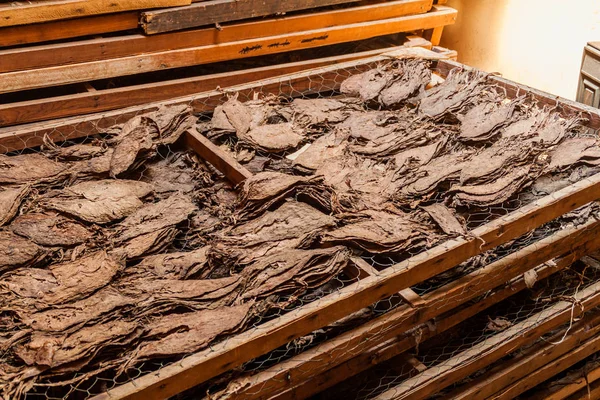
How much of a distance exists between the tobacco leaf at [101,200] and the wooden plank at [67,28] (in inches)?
55.8

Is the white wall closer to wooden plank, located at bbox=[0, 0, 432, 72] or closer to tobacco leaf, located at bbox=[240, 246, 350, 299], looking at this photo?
wooden plank, located at bbox=[0, 0, 432, 72]

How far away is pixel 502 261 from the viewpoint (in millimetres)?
2559

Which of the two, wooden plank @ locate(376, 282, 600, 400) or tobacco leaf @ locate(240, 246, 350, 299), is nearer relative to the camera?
tobacco leaf @ locate(240, 246, 350, 299)

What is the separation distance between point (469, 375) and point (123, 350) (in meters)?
1.55

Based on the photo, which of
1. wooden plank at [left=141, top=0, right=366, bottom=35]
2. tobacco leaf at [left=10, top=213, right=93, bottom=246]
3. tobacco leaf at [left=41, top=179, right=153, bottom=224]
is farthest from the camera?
wooden plank at [left=141, top=0, right=366, bottom=35]

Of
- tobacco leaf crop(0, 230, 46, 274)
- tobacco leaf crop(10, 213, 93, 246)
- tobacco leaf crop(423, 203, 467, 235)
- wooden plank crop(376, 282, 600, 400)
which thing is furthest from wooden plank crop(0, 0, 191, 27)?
wooden plank crop(376, 282, 600, 400)

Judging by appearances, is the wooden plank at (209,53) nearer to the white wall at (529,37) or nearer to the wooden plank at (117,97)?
the wooden plank at (117,97)

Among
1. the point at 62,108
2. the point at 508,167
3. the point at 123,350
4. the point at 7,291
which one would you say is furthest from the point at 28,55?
the point at 508,167

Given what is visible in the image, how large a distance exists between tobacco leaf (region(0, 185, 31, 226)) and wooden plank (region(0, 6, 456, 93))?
1.28m

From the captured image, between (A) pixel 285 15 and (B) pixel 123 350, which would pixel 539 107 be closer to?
(A) pixel 285 15

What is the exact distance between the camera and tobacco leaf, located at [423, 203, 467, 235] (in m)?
2.41

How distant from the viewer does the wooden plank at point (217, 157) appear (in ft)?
9.32

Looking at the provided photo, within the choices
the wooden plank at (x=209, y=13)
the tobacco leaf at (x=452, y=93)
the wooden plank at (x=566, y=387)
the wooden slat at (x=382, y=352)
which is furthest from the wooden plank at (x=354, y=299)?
the wooden plank at (x=209, y=13)

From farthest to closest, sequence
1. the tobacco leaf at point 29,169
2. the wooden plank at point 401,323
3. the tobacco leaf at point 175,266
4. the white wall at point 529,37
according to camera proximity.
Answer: the white wall at point 529,37 → the tobacco leaf at point 29,169 → the tobacco leaf at point 175,266 → the wooden plank at point 401,323
